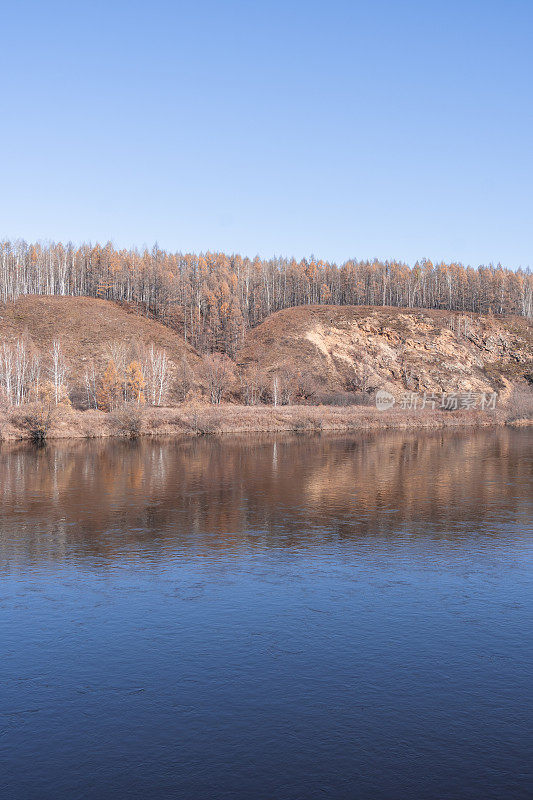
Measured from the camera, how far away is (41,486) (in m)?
36.9

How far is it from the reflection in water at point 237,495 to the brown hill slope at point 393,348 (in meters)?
52.5

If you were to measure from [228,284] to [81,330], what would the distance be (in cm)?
3646

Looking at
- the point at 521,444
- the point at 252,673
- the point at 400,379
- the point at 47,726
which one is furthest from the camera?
the point at 400,379

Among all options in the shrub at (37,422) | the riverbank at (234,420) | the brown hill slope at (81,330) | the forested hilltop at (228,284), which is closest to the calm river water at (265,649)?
the shrub at (37,422)

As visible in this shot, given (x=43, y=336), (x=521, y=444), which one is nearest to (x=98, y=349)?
(x=43, y=336)

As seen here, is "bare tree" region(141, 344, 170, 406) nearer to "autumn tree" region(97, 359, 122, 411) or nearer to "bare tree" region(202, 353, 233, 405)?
"autumn tree" region(97, 359, 122, 411)

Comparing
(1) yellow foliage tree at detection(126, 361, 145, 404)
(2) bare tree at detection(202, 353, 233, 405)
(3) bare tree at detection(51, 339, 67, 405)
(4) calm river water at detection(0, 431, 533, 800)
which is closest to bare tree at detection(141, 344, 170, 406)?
(1) yellow foliage tree at detection(126, 361, 145, 404)

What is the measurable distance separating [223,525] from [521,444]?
4345cm

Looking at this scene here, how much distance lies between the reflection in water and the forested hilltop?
69.4 meters

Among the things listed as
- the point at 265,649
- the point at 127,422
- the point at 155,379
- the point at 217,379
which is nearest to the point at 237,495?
the point at 265,649

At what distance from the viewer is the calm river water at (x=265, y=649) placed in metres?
10.7

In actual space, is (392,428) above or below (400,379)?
below

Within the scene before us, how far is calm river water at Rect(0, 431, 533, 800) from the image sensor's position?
35.2ft

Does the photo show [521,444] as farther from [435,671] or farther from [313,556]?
[435,671]
